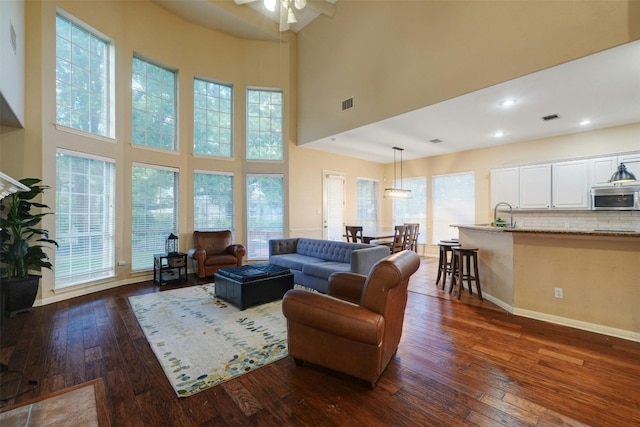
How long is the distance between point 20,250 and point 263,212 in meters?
4.12

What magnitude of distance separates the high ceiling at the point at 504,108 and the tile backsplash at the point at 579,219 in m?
1.63

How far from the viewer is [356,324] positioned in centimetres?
195

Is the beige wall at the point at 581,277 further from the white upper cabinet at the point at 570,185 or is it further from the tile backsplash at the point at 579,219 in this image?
the white upper cabinet at the point at 570,185

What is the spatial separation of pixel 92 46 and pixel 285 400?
244 inches

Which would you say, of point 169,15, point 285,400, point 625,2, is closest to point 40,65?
point 169,15

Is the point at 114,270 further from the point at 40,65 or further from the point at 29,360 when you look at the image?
the point at 40,65

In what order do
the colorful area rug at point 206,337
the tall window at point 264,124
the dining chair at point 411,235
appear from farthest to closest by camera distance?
1. the tall window at point 264,124
2. the dining chair at point 411,235
3. the colorful area rug at point 206,337

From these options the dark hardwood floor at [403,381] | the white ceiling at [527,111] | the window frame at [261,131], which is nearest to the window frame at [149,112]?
the window frame at [261,131]

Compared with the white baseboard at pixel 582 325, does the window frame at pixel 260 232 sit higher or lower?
higher

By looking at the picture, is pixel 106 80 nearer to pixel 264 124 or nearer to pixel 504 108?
pixel 264 124

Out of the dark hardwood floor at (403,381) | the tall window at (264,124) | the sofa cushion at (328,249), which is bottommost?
the dark hardwood floor at (403,381)

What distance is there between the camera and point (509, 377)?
2.16m

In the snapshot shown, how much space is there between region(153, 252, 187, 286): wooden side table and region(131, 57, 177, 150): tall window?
227 cm

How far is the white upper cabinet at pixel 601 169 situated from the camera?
188 inches
